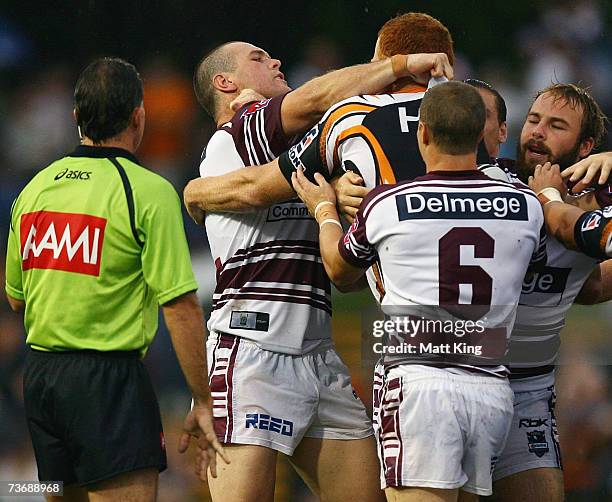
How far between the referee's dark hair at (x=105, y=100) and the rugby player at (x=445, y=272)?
89 cm

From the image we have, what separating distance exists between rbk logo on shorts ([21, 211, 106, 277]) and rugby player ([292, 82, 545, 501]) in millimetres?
812

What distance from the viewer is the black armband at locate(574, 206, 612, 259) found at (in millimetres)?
3641

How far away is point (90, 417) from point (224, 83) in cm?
188

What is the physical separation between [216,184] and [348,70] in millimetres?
683

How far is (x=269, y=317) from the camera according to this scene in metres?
4.23

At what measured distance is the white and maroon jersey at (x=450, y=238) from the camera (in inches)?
130

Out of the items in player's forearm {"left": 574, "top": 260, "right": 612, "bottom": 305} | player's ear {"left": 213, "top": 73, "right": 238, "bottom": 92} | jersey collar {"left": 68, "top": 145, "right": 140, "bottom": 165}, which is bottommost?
player's forearm {"left": 574, "top": 260, "right": 612, "bottom": 305}

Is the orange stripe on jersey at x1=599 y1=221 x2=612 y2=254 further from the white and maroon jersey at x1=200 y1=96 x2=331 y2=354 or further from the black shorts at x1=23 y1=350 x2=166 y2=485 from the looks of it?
the black shorts at x1=23 y1=350 x2=166 y2=485

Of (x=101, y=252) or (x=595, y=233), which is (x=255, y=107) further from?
(x=595, y=233)

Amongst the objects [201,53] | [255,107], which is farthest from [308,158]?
[201,53]

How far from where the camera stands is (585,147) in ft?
14.6

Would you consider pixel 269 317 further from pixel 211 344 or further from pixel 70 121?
pixel 70 121

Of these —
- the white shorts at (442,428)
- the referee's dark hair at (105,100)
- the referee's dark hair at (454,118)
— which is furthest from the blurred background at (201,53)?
the referee's dark hair at (454,118)
